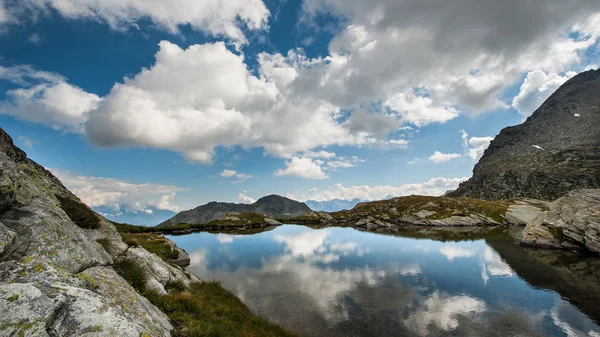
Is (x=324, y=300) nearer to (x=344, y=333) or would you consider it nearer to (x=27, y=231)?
(x=344, y=333)

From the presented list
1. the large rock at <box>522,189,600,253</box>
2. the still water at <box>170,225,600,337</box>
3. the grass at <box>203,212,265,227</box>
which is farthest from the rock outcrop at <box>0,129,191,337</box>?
the grass at <box>203,212,265,227</box>

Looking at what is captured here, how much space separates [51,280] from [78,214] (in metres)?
15.0

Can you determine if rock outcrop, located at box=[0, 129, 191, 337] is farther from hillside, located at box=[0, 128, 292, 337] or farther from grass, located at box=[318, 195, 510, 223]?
grass, located at box=[318, 195, 510, 223]

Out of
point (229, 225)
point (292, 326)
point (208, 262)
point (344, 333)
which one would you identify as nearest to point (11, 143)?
point (292, 326)

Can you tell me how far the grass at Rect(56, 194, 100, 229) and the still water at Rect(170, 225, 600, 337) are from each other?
20.3 meters

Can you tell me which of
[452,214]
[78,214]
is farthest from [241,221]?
[78,214]

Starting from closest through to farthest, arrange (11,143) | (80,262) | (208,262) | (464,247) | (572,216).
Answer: (80,262) < (11,143) < (208,262) < (572,216) < (464,247)

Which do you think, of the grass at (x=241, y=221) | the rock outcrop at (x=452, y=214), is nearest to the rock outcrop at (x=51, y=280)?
the rock outcrop at (x=452, y=214)

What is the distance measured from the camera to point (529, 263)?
178 ft

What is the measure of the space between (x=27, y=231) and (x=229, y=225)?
158m

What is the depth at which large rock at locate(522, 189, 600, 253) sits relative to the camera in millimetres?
63094

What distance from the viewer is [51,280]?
8391 millimetres

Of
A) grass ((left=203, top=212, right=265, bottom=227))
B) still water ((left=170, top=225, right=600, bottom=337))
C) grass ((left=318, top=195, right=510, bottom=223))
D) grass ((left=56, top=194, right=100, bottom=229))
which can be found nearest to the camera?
grass ((left=56, top=194, right=100, bottom=229))

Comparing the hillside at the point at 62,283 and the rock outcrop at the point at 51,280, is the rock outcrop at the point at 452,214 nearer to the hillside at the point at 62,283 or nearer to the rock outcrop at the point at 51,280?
the hillside at the point at 62,283
